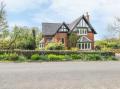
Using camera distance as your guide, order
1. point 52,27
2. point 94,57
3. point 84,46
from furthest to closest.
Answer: point 52,27 → point 84,46 → point 94,57

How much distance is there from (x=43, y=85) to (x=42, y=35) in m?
61.0

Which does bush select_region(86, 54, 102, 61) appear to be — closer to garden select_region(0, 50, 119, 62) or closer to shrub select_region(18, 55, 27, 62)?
garden select_region(0, 50, 119, 62)

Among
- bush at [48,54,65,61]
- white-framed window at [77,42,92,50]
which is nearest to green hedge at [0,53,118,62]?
bush at [48,54,65,61]

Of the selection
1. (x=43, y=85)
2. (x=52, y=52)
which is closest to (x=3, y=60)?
(x=52, y=52)

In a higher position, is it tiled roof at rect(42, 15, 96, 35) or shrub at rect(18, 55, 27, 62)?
tiled roof at rect(42, 15, 96, 35)

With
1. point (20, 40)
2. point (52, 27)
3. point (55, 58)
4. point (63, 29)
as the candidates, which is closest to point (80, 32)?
point (63, 29)

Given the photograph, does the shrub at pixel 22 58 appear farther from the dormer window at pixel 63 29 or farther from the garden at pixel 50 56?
the dormer window at pixel 63 29

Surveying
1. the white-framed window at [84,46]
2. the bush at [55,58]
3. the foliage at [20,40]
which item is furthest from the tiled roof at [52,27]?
the bush at [55,58]

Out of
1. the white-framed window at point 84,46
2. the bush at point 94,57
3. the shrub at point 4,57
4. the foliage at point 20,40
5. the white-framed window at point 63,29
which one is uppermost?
the white-framed window at point 63,29

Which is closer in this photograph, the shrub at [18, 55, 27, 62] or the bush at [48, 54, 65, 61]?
the shrub at [18, 55, 27, 62]

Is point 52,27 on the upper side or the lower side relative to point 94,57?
upper

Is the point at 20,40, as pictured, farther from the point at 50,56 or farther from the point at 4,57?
the point at 4,57

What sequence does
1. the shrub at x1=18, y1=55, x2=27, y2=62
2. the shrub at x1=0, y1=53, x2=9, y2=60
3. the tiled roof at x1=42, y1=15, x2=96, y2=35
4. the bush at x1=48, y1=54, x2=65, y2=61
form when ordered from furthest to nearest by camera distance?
the tiled roof at x1=42, y1=15, x2=96, y2=35
the bush at x1=48, y1=54, x2=65, y2=61
the shrub at x1=0, y1=53, x2=9, y2=60
the shrub at x1=18, y1=55, x2=27, y2=62

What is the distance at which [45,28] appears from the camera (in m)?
75.2
